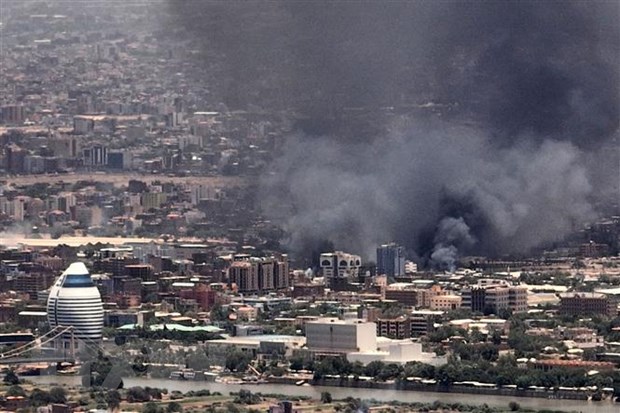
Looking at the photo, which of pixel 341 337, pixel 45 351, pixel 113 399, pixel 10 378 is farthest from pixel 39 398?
pixel 45 351

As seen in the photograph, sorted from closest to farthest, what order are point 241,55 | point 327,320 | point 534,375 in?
point 534,375
point 327,320
point 241,55

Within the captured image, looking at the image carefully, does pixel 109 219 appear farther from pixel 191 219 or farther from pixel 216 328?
pixel 216 328

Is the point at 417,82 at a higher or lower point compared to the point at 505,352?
higher

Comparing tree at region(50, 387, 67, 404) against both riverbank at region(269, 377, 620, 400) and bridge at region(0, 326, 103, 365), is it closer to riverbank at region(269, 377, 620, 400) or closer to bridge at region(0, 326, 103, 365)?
riverbank at region(269, 377, 620, 400)

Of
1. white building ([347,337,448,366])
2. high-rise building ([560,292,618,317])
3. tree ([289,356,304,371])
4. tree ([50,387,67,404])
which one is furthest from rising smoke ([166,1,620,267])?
tree ([50,387,67,404])

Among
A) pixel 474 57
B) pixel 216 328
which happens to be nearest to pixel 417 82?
pixel 474 57

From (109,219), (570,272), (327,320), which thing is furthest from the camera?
(109,219)

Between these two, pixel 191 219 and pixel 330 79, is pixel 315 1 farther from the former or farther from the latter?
pixel 191 219

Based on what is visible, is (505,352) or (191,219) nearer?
(505,352)
